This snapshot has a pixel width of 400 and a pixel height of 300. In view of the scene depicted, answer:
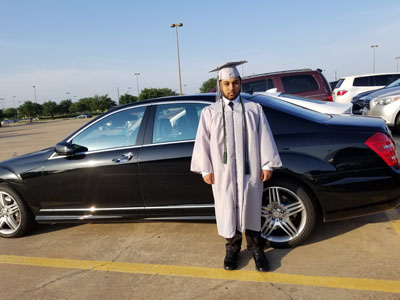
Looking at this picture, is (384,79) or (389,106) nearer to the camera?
(389,106)

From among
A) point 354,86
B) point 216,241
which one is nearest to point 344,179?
point 216,241

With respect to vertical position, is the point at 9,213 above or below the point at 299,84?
below

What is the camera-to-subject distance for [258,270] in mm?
2676

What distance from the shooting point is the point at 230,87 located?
2.51 meters

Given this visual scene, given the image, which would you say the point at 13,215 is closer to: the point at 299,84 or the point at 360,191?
the point at 360,191

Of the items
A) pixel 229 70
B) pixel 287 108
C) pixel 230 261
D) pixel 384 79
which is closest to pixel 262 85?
pixel 287 108

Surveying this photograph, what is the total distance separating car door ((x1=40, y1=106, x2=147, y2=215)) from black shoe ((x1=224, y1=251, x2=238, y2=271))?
3.39 feet

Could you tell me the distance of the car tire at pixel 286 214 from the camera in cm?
285

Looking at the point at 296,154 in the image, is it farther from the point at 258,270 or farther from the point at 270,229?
the point at 258,270

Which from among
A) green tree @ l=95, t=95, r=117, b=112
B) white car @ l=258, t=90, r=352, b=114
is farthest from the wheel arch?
green tree @ l=95, t=95, r=117, b=112

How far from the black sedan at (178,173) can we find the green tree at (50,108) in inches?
4050

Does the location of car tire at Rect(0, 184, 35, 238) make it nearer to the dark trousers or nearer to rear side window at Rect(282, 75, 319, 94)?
the dark trousers

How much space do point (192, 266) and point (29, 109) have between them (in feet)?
344

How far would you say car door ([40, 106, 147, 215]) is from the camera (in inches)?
130
